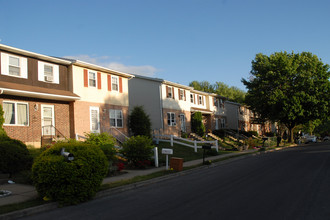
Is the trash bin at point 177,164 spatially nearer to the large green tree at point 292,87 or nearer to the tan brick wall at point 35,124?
the tan brick wall at point 35,124

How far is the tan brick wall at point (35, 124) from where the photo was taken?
16.3 metres

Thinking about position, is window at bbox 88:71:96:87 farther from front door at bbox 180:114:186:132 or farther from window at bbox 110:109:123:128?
front door at bbox 180:114:186:132

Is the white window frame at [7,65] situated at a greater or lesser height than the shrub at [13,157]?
greater

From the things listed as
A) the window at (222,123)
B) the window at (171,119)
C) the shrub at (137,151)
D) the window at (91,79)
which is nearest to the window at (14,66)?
the window at (91,79)

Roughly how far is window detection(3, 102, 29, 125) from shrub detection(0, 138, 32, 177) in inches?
170

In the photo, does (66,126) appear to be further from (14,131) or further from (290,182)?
(290,182)

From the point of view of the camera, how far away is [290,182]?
964cm

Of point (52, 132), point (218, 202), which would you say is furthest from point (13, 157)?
point (218, 202)

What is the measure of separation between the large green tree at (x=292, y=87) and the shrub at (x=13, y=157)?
30202 millimetres

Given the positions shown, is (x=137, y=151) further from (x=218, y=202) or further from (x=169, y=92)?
(x=169, y=92)

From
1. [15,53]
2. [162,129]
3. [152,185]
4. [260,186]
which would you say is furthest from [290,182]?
[162,129]

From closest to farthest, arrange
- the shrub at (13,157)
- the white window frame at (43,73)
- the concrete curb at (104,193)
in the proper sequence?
the concrete curb at (104,193)
the shrub at (13,157)
the white window frame at (43,73)

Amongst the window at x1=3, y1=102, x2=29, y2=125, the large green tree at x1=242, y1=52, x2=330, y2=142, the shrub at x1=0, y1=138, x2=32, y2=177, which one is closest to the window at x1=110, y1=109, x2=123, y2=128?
the window at x1=3, y1=102, x2=29, y2=125

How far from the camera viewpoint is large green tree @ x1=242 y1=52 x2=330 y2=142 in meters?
34.6
